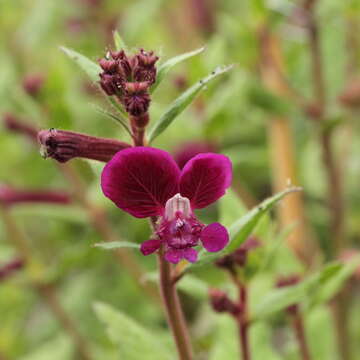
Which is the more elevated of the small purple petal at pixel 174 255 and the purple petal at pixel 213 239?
the purple petal at pixel 213 239

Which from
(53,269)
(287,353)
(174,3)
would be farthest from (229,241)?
(174,3)

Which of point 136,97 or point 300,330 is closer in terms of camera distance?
point 136,97

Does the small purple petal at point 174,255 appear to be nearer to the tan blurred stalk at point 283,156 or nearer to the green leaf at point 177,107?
the green leaf at point 177,107

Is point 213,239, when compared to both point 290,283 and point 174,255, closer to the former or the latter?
point 174,255

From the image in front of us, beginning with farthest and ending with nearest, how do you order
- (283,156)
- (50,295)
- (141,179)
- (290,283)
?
1. (283,156)
2. (50,295)
3. (290,283)
4. (141,179)

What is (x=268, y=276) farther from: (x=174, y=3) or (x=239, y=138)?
(x=174, y=3)

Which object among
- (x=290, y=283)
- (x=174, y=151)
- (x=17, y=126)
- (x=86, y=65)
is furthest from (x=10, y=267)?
(x=86, y=65)

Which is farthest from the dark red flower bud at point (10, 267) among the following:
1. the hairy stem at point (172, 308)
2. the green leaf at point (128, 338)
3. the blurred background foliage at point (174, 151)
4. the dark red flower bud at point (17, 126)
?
the hairy stem at point (172, 308)
